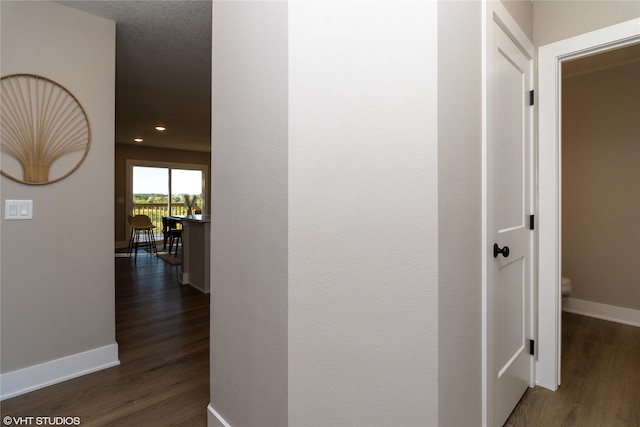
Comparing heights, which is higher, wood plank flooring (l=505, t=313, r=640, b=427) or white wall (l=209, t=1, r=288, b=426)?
white wall (l=209, t=1, r=288, b=426)

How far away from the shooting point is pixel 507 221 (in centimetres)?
176

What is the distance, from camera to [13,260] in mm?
1980

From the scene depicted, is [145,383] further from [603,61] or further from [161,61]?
[603,61]

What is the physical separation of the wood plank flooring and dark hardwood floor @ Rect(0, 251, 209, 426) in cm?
187

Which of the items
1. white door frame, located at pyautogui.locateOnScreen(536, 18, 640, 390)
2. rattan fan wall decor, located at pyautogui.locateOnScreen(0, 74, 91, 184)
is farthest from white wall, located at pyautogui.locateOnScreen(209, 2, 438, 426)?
rattan fan wall decor, located at pyautogui.locateOnScreen(0, 74, 91, 184)

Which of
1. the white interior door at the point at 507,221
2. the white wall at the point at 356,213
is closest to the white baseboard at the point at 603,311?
the white interior door at the point at 507,221

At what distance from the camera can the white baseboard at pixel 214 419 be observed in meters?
1.59

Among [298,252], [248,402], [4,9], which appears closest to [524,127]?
[298,252]

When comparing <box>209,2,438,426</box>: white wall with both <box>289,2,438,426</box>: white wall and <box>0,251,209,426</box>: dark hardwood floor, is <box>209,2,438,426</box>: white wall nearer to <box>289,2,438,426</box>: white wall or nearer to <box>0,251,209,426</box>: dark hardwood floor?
<box>289,2,438,426</box>: white wall

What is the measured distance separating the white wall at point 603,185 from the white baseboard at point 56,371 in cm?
432

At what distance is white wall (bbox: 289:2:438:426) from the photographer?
117 centimetres

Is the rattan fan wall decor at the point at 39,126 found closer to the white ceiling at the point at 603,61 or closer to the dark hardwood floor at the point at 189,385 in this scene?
the dark hardwood floor at the point at 189,385

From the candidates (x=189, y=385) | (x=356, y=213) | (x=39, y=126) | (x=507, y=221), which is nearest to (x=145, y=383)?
(x=189, y=385)

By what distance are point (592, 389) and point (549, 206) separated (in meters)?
1.18
